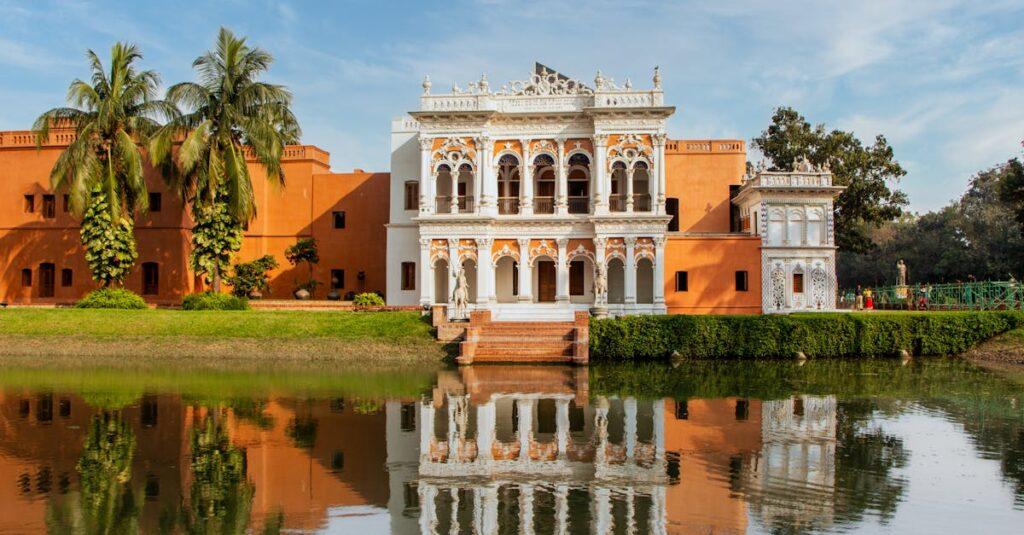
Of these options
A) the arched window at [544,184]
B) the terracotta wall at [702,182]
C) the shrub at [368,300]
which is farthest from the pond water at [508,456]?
the terracotta wall at [702,182]

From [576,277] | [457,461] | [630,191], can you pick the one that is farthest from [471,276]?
[457,461]

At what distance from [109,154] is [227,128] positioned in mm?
4622

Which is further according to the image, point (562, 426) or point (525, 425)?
point (525, 425)

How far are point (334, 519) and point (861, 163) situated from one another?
3405 centimetres

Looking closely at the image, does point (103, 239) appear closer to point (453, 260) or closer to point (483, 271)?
point (453, 260)

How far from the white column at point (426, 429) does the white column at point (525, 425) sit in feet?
4.38

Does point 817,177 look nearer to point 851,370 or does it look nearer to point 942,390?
point 851,370

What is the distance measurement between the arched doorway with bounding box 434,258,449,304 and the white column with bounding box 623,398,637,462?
17.2 meters

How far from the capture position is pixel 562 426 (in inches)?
526

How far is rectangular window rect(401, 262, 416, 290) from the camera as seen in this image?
33.1 meters

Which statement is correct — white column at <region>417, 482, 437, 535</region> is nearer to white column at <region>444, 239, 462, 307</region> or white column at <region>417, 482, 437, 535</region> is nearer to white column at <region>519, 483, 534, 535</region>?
white column at <region>519, 483, 534, 535</region>

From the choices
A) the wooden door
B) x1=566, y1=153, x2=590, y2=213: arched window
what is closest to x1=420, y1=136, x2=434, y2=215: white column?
the wooden door

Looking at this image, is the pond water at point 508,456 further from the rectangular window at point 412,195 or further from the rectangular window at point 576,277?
the rectangular window at point 412,195

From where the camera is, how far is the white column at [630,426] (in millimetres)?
11375
